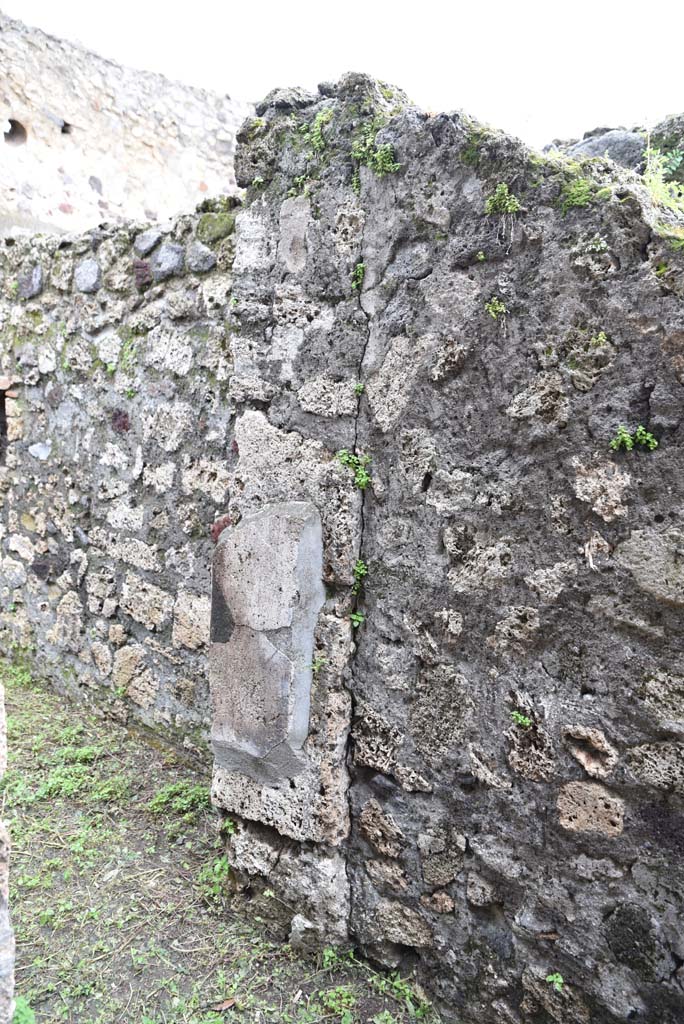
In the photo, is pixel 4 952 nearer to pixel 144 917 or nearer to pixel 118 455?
pixel 144 917

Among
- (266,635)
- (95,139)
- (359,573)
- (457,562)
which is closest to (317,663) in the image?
(266,635)

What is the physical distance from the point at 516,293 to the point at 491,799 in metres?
1.26

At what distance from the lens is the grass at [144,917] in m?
1.96

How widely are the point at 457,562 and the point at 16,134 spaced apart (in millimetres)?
5037

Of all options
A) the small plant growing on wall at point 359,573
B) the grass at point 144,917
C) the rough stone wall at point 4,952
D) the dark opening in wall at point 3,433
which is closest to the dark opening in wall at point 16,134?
the dark opening in wall at point 3,433

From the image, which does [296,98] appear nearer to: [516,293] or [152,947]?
[516,293]

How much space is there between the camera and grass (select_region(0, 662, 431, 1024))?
196 centimetres

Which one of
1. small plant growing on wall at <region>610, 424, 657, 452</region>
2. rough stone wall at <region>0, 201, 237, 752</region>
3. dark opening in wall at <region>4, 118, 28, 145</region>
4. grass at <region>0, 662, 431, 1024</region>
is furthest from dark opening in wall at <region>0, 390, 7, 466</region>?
small plant growing on wall at <region>610, 424, 657, 452</region>

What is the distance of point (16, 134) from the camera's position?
5117 millimetres

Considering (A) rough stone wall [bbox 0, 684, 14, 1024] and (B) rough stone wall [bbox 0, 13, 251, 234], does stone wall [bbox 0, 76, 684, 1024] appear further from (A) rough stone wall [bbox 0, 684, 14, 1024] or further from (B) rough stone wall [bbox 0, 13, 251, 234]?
(B) rough stone wall [bbox 0, 13, 251, 234]

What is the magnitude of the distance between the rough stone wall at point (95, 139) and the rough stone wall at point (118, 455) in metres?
1.41

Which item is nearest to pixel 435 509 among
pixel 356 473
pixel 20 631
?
pixel 356 473

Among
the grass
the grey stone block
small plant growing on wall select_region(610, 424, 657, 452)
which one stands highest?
the grey stone block

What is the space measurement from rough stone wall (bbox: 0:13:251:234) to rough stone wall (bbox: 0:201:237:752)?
1407 millimetres
